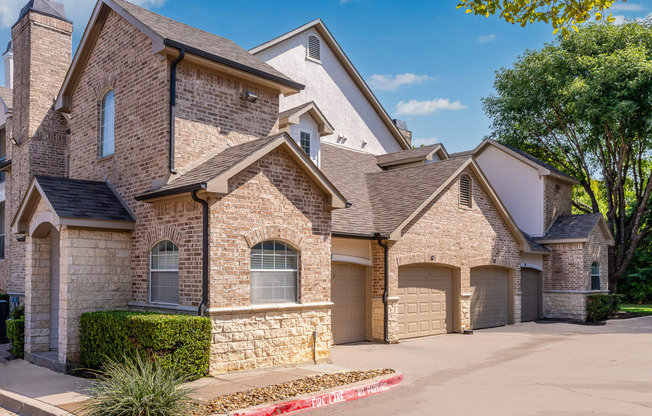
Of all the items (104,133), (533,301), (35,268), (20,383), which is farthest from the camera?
(533,301)

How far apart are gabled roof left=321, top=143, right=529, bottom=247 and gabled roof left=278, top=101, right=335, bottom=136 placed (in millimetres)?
1880

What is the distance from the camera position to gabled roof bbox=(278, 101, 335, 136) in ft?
53.8

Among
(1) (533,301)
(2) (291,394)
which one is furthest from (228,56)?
(1) (533,301)

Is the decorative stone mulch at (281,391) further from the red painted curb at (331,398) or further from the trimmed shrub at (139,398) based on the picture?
the trimmed shrub at (139,398)

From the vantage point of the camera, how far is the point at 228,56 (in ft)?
43.9

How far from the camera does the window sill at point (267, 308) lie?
1060cm

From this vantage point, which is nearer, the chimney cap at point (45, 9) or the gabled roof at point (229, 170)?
the gabled roof at point (229, 170)

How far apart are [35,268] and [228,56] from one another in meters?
6.78

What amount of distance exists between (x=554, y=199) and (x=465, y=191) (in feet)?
28.2

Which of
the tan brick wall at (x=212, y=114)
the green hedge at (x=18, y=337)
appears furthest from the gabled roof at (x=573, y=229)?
the green hedge at (x=18, y=337)

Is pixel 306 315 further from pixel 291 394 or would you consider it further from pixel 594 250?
pixel 594 250

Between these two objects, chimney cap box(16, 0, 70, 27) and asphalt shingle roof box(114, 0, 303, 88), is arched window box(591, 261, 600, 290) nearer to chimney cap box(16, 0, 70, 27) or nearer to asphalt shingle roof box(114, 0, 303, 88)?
asphalt shingle roof box(114, 0, 303, 88)

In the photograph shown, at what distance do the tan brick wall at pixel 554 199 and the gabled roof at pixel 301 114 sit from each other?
40.3 ft

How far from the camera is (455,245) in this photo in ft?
60.7
